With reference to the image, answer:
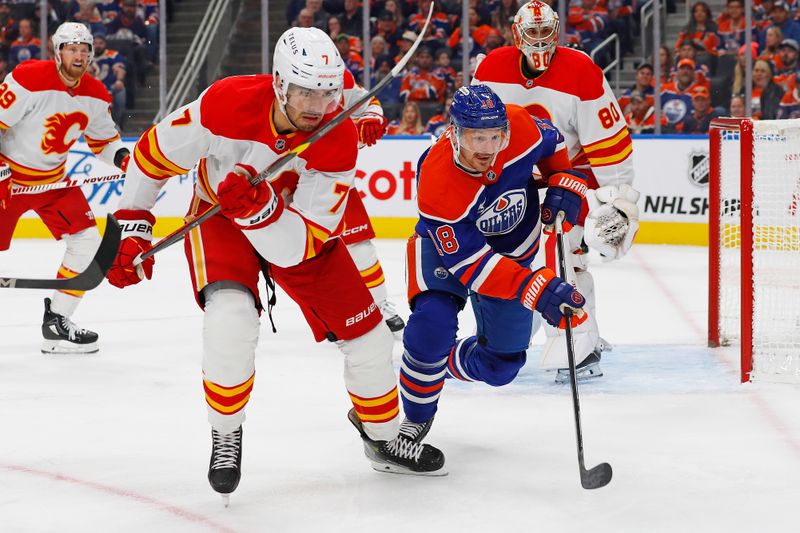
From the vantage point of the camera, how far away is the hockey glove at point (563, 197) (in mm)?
3076

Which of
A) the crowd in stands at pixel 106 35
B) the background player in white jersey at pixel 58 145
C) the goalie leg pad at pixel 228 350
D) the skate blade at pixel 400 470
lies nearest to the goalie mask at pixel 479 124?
the goalie leg pad at pixel 228 350

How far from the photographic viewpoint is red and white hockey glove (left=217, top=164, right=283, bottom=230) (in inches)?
92.9

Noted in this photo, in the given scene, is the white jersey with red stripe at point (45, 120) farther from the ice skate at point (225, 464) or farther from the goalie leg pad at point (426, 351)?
the ice skate at point (225, 464)

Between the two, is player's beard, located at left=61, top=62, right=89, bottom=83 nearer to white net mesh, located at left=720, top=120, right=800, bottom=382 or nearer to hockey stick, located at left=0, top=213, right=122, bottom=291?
hockey stick, located at left=0, top=213, right=122, bottom=291

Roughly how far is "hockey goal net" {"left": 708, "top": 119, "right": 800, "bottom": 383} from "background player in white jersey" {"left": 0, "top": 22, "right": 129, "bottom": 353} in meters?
2.31

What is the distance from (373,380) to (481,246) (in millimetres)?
411

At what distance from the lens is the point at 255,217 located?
7.89ft

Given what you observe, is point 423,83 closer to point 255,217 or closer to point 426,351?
point 426,351

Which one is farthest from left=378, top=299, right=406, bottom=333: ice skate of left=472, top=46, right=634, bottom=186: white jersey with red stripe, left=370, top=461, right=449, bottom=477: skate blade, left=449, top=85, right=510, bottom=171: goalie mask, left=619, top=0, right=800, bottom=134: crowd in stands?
left=619, top=0, right=800, bottom=134: crowd in stands

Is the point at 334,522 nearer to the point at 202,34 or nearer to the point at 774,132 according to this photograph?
the point at 774,132

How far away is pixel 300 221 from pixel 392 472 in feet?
2.27

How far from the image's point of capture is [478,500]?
2.59 m

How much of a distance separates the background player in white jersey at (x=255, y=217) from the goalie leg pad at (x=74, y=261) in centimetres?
187

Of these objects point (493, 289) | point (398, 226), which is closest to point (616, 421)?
point (493, 289)
